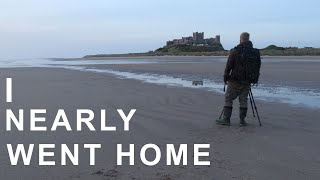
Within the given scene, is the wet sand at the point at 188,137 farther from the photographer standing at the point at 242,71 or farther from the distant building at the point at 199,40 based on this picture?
the distant building at the point at 199,40

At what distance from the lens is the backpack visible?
29.0 feet

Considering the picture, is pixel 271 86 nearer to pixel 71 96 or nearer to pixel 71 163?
pixel 71 96

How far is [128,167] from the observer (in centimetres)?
600

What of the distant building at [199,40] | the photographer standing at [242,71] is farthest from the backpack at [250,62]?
the distant building at [199,40]

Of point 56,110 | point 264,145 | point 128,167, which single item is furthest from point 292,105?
point 128,167

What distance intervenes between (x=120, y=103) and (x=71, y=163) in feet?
19.3

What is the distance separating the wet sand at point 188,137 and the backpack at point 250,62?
2.98 feet

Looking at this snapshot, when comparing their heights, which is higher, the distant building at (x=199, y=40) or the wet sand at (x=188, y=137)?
the distant building at (x=199, y=40)

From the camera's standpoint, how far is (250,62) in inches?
350

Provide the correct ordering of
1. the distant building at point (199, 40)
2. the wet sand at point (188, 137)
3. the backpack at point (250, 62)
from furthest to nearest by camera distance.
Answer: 1. the distant building at point (199, 40)
2. the backpack at point (250, 62)
3. the wet sand at point (188, 137)

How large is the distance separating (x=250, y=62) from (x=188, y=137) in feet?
6.84

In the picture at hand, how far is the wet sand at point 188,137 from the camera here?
5.75 meters

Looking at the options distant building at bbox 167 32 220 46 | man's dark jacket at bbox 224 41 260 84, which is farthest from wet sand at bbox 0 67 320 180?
distant building at bbox 167 32 220 46

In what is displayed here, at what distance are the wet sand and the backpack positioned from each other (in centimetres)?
91
